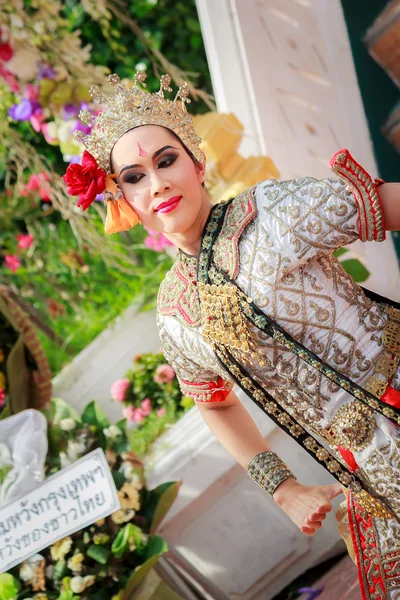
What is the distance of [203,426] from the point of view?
9.34 feet

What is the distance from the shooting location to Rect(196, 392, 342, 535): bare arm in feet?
5.31

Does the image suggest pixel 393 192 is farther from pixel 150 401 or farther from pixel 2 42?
pixel 2 42

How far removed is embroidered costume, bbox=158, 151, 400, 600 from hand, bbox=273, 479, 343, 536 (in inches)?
2.3

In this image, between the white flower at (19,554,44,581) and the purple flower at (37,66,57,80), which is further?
the purple flower at (37,66,57,80)

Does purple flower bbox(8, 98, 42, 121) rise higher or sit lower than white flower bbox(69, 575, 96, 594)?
higher

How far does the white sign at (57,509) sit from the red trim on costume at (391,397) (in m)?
1.13

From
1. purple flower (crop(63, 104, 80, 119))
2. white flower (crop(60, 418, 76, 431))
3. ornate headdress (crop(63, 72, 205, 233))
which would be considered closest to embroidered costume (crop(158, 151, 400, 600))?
ornate headdress (crop(63, 72, 205, 233))

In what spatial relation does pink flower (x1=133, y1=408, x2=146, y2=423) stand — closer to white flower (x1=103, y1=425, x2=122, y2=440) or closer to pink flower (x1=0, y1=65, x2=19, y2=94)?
white flower (x1=103, y1=425, x2=122, y2=440)

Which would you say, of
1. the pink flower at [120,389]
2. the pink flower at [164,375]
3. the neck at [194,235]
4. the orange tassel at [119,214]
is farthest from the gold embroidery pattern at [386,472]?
the pink flower at [120,389]

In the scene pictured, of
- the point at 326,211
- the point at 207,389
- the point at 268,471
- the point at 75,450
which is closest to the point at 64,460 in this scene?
the point at 75,450

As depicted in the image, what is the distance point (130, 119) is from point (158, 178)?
0.18 meters

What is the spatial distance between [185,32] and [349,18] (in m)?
1.16

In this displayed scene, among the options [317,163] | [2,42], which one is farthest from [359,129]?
[2,42]

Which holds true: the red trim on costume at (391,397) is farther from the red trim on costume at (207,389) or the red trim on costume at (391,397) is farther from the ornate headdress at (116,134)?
the ornate headdress at (116,134)
